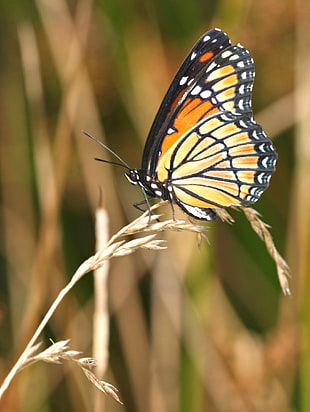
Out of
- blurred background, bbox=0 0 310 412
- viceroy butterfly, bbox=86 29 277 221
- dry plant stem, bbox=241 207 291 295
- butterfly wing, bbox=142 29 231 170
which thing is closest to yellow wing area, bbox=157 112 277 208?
viceroy butterfly, bbox=86 29 277 221

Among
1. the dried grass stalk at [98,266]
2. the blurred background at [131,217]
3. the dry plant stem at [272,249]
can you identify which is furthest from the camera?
the blurred background at [131,217]

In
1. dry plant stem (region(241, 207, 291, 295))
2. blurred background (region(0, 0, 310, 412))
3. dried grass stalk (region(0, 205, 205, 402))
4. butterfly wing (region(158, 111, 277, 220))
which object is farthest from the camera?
blurred background (region(0, 0, 310, 412))

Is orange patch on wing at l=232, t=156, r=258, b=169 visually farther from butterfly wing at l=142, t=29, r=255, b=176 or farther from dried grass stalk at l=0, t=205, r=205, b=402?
dried grass stalk at l=0, t=205, r=205, b=402

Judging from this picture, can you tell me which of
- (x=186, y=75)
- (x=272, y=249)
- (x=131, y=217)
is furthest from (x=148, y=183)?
(x=131, y=217)

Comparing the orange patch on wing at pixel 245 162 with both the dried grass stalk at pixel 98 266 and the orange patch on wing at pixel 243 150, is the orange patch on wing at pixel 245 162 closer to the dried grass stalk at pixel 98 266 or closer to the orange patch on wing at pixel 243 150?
the orange patch on wing at pixel 243 150

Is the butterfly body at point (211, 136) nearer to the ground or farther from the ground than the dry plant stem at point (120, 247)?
farther from the ground

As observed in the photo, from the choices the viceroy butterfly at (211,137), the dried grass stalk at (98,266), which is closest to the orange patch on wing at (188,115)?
the viceroy butterfly at (211,137)

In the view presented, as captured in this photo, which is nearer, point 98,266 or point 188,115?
point 98,266

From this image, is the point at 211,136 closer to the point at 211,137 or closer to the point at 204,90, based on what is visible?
the point at 211,137
